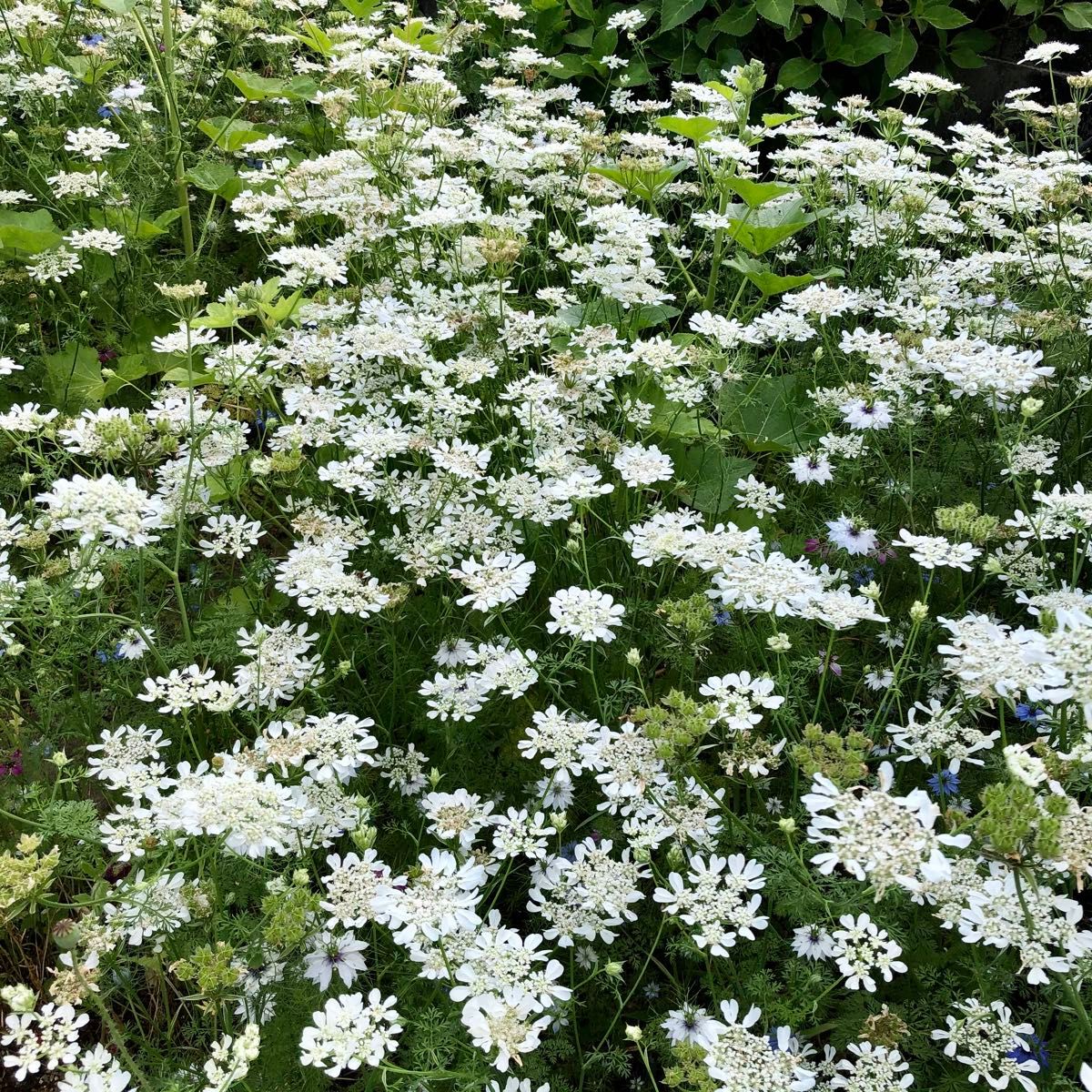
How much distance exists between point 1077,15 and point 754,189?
3.58 meters

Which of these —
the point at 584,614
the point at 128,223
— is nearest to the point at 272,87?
the point at 128,223

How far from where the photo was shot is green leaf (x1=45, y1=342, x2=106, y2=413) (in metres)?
3.28

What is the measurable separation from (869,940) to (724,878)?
0.88 feet

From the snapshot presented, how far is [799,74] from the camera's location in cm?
511

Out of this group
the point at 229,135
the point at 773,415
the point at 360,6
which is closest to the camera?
the point at 773,415

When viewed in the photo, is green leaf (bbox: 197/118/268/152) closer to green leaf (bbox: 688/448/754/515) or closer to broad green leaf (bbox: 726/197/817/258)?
broad green leaf (bbox: 726/197/817/258)

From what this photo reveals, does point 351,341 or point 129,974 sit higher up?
point 351,341

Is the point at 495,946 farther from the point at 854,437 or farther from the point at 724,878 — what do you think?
the point at 854,437

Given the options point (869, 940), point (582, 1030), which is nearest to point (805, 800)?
point (869, 940)

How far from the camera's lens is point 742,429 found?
312 centimetres

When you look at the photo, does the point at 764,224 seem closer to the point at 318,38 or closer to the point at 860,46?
the point at 318,38

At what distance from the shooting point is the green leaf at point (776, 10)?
4.88 meters

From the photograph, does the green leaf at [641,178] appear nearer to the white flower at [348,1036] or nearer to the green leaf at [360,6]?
the green leaf at [360,6]

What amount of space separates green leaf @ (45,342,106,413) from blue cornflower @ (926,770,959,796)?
276 centimetres
